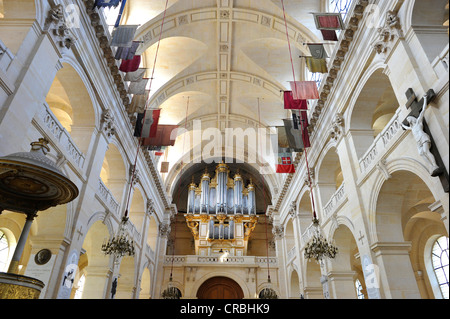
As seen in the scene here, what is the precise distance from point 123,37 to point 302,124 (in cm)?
806

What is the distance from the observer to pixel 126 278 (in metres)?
15.9

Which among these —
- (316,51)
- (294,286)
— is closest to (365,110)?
(316,51)

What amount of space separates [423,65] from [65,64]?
9521mm

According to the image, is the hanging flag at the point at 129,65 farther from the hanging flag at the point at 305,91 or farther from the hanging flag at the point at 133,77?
the hanging flag at the point at 305,91

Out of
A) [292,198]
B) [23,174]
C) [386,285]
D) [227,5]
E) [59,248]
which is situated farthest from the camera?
[292,198]

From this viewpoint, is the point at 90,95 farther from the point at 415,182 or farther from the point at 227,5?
the point at 415,182

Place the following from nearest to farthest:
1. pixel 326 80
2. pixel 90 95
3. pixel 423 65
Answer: pixel 423 65 → pixel 90 95 → pixel 326 80

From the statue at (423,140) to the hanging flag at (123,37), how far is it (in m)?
8.33

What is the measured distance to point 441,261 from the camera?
1238 centimetres

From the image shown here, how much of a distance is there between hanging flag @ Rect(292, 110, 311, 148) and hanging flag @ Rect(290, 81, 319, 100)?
90.8 inches

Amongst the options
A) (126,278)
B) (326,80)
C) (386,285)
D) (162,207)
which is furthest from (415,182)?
(162,207)

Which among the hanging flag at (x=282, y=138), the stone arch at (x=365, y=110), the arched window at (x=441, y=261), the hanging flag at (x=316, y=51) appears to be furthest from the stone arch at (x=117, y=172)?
the arched window at (x=441, y=261)

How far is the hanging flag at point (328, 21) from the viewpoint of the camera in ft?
33.1

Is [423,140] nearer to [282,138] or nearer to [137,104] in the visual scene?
[282,138]
